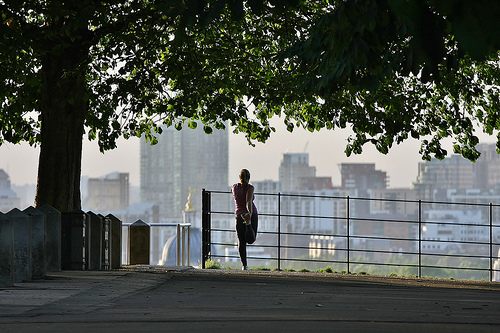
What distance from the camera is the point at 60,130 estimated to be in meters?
11.8

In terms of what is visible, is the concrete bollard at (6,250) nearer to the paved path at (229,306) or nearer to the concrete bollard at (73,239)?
the paved path at (229,306)

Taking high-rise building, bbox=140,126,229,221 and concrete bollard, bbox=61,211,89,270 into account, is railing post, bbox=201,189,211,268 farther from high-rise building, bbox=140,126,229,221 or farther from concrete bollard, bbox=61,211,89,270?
high-rise building, bbox=140,126,229,221

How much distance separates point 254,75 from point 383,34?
8.13m

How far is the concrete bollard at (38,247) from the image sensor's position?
834 cm

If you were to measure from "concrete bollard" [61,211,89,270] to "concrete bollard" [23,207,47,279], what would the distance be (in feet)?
3.40

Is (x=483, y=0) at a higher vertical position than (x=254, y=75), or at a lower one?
lower

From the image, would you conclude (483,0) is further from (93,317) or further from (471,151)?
(471,151)

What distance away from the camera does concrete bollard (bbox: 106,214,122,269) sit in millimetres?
10766

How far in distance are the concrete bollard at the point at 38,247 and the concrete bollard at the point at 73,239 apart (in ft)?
3.40

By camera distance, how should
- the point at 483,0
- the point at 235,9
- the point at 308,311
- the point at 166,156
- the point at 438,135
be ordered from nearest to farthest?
the point at 483,0 → the point at 235,9 → the point at 308,311 → the point at 438,135 → the point at 166,156

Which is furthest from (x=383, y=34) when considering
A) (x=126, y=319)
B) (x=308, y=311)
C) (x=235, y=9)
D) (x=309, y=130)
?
(x=309, y=130)

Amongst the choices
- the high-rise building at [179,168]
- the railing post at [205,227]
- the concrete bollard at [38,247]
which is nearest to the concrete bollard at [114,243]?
the concrete bollard at [38,247]

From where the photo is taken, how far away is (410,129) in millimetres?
14055

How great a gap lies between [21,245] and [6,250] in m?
0.57
